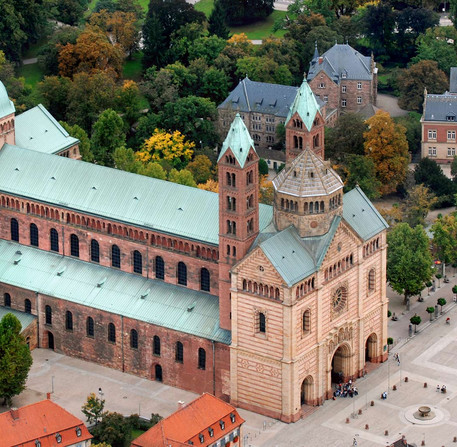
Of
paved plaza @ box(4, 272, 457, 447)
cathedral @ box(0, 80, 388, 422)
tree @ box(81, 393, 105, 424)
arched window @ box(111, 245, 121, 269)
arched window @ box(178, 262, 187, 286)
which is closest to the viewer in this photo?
tree @ box(81, 393, 105, 424)

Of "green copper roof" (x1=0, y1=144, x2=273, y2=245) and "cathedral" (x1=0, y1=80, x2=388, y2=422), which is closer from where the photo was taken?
"cathedral" (x1=0, y1=80, x2=388, y2=422)

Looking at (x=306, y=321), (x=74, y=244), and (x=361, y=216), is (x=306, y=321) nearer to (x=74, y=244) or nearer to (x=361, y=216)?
(x=361, y=216)

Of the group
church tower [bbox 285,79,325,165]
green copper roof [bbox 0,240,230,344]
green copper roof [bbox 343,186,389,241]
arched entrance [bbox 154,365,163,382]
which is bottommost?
arched entrance [bbox 154,365,163,382]

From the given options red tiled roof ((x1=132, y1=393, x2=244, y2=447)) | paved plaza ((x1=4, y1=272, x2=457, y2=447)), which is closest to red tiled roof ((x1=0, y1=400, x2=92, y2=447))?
red tiled roof ((x1=132, y1=393, x2=244, y2=447))

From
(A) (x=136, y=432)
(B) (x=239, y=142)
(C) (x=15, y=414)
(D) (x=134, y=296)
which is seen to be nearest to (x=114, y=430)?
(A) (x=136, y=432)

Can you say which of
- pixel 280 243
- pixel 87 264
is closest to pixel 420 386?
pixel 280 243

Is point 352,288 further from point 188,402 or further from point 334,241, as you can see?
point 188,402

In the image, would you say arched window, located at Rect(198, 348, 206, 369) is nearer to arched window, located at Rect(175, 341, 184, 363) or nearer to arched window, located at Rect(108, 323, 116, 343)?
arched window, located at Rect(175, 341, 184, 363)
